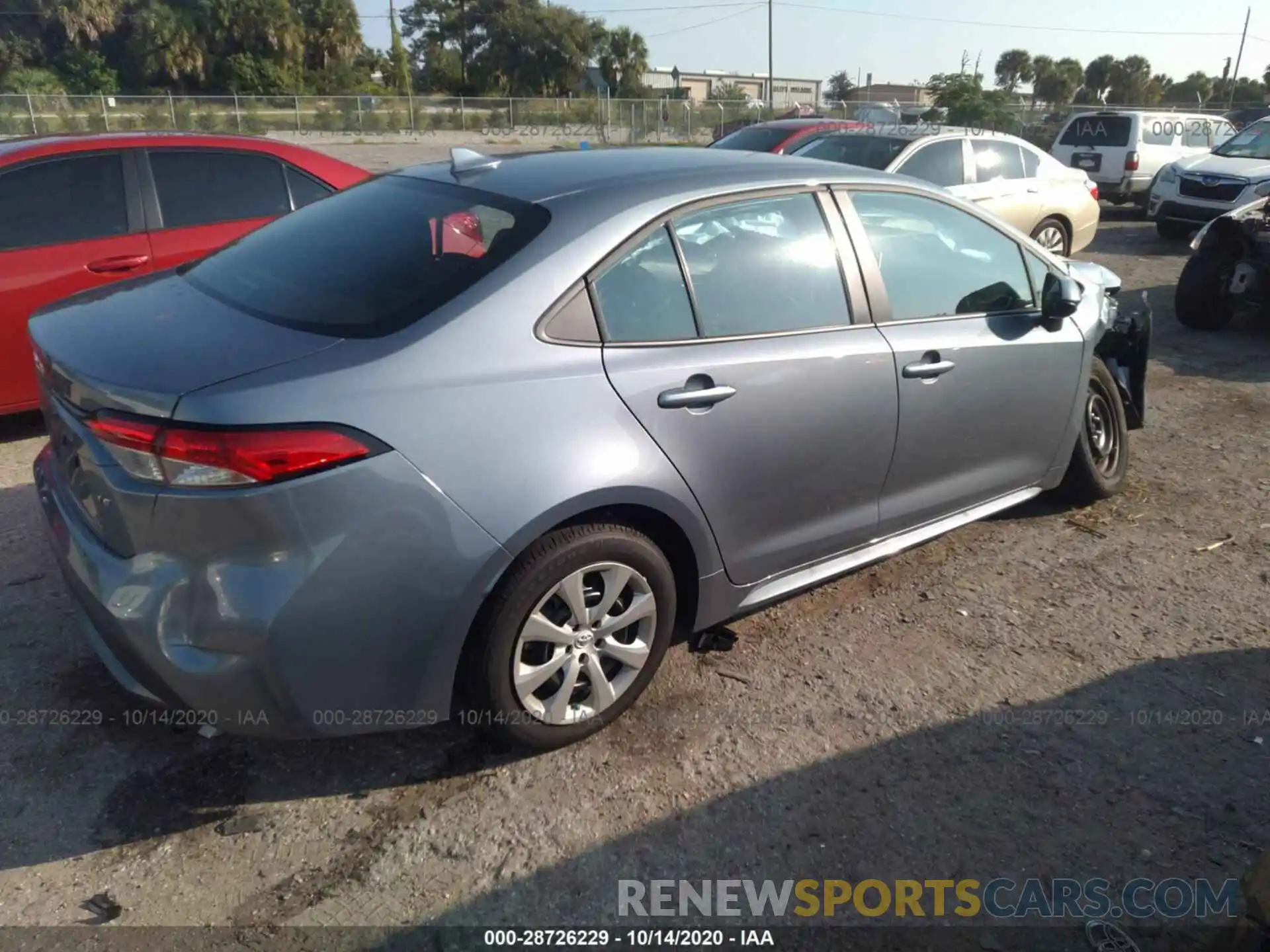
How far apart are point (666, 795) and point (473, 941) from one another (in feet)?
2.27

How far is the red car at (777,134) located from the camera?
1090cm

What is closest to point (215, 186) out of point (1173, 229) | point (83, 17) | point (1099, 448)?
point (1099, 448)

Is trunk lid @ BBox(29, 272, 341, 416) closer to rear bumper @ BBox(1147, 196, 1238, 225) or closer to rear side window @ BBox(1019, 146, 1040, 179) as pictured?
rear side window @ BBox(1019, 146, 1040, 179)

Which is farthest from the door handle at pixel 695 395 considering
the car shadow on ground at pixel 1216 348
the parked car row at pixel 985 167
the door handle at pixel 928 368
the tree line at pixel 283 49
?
the tree line at pixel 283 49

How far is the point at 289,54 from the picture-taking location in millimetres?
56000

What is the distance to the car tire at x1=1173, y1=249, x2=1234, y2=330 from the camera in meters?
8.19

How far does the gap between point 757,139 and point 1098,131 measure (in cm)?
761

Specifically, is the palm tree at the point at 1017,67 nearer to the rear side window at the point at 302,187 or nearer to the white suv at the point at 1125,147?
the white suv at the point at 1125,147

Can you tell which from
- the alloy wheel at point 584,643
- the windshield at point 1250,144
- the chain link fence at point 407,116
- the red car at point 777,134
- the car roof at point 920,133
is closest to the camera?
the alloy wheel at point 584,643

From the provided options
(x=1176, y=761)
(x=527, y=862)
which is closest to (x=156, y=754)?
(x=527, y=862)

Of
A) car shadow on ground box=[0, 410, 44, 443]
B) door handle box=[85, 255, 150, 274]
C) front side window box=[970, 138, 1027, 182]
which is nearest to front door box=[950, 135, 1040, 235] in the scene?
front side window box=[970, 138, 1027, 182]

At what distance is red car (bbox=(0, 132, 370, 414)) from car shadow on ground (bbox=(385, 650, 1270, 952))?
3761 mm

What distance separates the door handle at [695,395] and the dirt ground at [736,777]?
1.01 metres

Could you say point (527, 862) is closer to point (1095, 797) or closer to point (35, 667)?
point (1095, 797)
